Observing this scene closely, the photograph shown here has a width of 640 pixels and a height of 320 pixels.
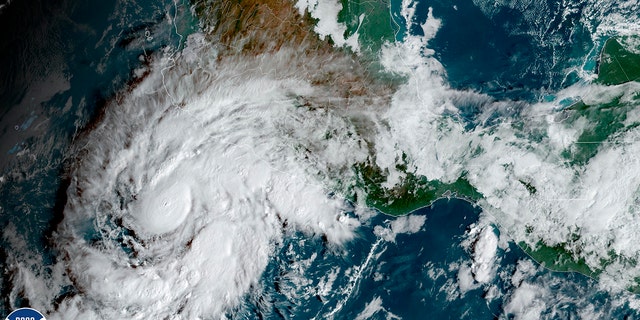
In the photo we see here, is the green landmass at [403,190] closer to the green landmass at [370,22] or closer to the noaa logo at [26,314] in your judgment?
the green landmass at [370,22]

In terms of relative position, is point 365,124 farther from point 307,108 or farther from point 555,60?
point 555,60

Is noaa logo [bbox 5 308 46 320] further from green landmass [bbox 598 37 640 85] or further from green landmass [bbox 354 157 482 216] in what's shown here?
green landmass [bbox 598 37 640 85]

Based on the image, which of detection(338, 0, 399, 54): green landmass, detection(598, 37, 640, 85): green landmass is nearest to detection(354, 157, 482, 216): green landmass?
detection(338, 0, 399, 54): green landmass

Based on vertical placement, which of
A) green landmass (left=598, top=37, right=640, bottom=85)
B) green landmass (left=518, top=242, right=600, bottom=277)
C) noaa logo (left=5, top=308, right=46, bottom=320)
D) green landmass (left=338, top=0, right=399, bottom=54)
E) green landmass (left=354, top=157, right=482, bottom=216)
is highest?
green landmass (left=338, top=0, right=399, bottom=54)

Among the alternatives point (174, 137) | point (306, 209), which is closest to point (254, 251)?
point (306, 209)

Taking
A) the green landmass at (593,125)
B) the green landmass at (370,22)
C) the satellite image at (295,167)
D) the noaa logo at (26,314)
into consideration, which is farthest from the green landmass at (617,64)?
the noaa logo at (26,314)

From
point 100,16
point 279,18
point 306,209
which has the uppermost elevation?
point 100,16
